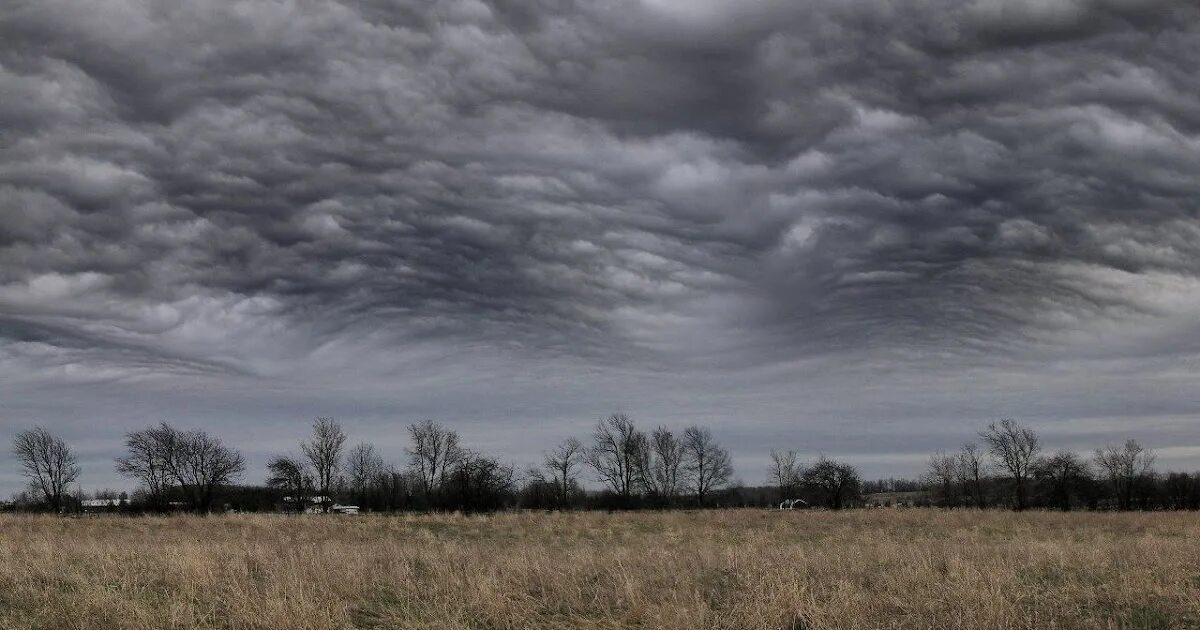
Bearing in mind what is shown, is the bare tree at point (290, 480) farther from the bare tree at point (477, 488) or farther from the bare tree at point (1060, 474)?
the bare tree at point (1060, 474)

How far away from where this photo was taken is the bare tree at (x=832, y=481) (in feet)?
291

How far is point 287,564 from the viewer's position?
46.4ft

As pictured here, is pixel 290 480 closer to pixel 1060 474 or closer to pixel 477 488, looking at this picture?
pixel 477 488

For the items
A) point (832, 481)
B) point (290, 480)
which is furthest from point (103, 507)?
point (832, 481)

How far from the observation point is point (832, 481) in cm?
8831

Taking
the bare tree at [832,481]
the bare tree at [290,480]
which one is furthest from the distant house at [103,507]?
the bare tree at [832,481]

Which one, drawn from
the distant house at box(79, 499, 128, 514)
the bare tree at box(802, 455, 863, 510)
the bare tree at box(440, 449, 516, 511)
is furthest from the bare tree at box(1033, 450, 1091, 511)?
the distant house at box(79, 499, 128, 514)

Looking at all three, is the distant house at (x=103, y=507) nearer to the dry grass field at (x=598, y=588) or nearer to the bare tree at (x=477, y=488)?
the bare tree at (x=477, y=488)

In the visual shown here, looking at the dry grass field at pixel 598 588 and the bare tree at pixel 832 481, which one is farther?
the bare tree at pixel 832 481

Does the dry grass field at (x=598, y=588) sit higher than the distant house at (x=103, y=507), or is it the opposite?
the dry grass field at (x=598, y=588)

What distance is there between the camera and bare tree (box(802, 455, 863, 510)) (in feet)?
291

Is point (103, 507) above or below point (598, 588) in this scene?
below

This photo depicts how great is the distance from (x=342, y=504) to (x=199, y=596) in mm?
99771

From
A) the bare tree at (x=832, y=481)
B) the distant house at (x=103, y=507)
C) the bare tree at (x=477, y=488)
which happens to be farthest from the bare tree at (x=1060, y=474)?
the distant house at (x=103, y=507)
